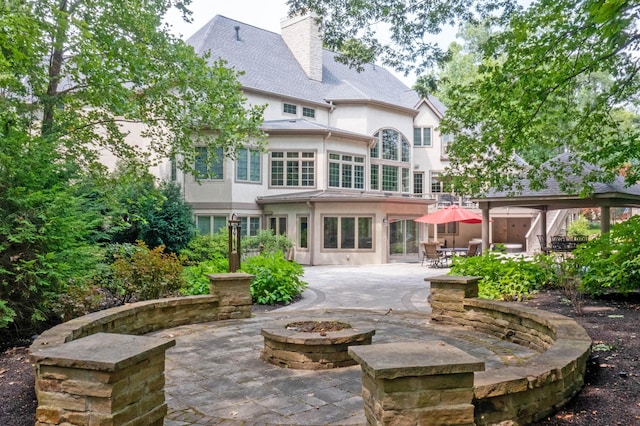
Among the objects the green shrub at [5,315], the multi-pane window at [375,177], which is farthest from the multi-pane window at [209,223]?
the green shrub at [5,315]

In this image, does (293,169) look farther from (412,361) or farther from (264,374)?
(412,361)

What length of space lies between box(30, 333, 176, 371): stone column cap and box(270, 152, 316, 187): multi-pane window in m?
18.6

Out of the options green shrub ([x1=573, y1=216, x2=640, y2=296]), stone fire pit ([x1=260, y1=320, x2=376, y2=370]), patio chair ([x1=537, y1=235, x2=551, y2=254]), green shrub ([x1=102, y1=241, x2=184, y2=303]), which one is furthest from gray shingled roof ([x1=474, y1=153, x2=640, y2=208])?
stone fire pit ([x1=260, y1=320, x2=376, y2=370])

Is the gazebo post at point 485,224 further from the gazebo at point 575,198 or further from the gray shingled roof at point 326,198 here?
the gray shingled roof at point 326,198

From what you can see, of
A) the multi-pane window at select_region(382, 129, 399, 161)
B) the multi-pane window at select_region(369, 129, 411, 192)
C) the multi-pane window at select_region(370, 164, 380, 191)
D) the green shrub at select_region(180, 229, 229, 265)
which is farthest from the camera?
the multi-pane window at select_region(382, 129, 399, 161)

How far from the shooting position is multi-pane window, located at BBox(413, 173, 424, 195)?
2822cm

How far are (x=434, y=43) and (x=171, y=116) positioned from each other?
6.94 metres

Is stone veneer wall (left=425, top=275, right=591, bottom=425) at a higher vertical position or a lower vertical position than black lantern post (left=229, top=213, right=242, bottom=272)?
lower

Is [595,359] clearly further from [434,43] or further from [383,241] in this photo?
[383,241]

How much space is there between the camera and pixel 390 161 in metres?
25.8

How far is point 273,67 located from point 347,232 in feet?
33.6

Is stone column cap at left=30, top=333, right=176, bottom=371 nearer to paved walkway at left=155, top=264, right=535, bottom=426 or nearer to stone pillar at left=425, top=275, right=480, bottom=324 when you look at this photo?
paved walkway at left=155, top=264, right=535, bottom=426

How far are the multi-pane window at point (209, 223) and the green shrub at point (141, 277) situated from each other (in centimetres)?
1153

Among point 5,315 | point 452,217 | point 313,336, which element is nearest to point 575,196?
point 452,217
